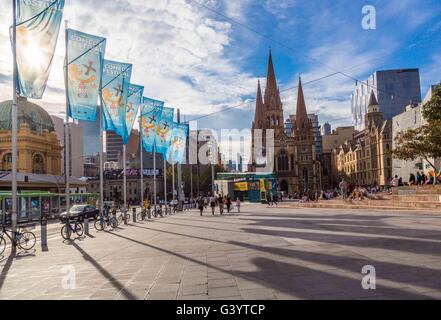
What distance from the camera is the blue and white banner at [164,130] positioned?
34094 mm

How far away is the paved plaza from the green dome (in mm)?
66680

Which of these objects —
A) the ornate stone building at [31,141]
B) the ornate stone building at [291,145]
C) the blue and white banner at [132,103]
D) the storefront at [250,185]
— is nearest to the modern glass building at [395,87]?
the ornate stone building at [291,145]

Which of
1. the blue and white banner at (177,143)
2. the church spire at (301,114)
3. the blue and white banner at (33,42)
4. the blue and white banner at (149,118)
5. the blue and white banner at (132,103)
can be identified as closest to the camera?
the blue and white banner at (33,42)

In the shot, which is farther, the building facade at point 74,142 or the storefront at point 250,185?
the building facade at point 74,142

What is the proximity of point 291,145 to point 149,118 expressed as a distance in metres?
79.5

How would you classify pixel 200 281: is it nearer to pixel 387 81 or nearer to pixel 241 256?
pixel 241 256

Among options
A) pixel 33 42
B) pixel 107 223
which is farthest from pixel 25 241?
pixel 107 223

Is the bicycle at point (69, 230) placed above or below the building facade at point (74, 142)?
below

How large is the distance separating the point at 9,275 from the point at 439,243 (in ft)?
39.8

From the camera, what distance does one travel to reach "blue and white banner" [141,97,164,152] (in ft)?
106

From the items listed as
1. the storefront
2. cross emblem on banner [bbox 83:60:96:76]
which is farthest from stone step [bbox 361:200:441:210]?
the storefront

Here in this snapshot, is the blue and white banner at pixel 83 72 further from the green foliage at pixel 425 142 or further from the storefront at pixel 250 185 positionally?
the storefront at pixel 250 185

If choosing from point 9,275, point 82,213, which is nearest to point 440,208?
point 9,275

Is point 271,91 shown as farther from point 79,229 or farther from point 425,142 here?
point 79,229
